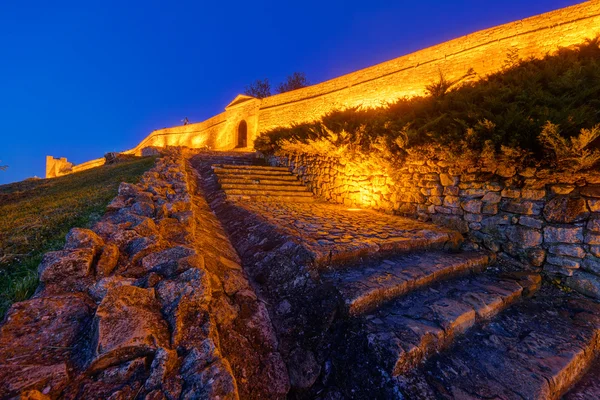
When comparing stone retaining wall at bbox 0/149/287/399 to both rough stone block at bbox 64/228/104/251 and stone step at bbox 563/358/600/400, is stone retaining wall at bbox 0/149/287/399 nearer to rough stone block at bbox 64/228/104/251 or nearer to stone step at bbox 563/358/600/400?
rough stone block at bbox 64/228/104/251

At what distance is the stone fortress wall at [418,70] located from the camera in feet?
35.1

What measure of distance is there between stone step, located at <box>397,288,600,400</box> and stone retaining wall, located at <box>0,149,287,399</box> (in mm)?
1181

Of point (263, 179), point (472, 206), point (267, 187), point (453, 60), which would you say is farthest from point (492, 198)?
point (453, 60)

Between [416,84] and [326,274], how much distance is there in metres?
16.3

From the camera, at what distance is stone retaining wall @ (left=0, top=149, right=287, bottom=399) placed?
3.81ft

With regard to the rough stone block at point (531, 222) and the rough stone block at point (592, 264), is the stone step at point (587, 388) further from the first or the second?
the rough stone block at point (531, 222)

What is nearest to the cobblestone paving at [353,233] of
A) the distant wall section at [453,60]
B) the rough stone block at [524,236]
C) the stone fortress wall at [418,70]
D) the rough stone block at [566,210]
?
the rough stone block at [524,236]

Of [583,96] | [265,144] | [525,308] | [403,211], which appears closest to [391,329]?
[525,308]

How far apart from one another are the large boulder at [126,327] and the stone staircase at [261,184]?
482cm

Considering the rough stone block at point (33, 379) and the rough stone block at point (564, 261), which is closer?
the rough stone block at point (33, 379)

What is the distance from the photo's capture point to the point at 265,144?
988 cm

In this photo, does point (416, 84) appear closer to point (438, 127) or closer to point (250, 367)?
point (438, 127)

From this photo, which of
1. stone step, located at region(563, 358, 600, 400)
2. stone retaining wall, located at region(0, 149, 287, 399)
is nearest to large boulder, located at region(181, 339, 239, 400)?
stone retaining wall, located at region(0, 149, 287, 399)

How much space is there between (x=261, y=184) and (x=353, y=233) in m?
4.38
